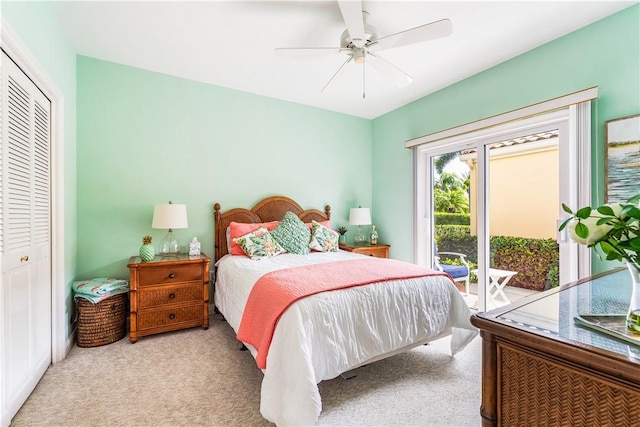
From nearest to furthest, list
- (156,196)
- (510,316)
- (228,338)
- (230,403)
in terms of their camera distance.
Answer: (510,316), (230,403), (228,338), (156,196)

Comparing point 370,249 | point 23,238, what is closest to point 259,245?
point 370,249

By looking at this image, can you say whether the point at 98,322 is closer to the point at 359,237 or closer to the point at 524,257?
the point at 359,237

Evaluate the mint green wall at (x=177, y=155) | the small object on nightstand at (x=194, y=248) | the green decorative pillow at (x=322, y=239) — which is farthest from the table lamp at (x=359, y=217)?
the small object on nightstand at (x=194, y=248)

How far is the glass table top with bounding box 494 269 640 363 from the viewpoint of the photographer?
767mm

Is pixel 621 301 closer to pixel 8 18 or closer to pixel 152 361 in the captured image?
pixel 152 361

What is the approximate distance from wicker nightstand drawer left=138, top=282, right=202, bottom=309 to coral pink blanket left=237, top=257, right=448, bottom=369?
103cm

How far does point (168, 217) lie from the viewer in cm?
291

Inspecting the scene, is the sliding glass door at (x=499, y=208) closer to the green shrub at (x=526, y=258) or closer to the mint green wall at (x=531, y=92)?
the green shrub at (x=526, y=258)

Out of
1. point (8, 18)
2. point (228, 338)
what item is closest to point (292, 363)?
point (228, 338)

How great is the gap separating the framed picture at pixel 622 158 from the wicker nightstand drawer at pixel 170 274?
3.59m

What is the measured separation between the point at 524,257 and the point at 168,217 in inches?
144

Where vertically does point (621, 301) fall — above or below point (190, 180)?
below

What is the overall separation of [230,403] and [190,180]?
240 centimetres

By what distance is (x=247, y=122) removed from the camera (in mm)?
3697
